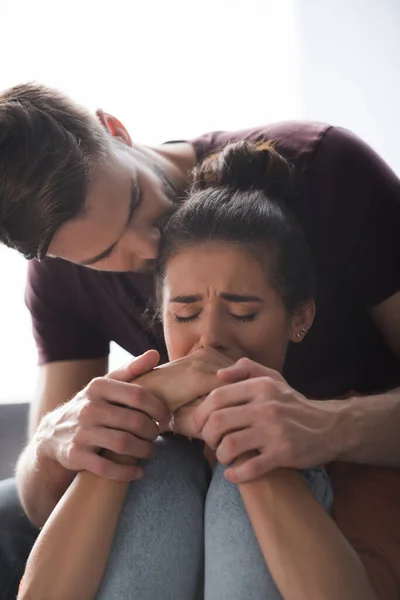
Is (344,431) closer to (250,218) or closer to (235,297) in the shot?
(235,297)

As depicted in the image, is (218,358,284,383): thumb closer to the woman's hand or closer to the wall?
the woman's hand

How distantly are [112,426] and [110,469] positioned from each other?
6 centimetres

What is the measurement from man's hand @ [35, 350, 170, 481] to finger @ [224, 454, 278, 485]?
0.46ft

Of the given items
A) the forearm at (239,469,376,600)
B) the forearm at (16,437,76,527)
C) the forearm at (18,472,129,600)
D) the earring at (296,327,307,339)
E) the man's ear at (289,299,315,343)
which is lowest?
the forearm at (16,437,76,527)

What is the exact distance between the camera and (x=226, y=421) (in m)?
0.91

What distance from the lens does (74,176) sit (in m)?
1.02

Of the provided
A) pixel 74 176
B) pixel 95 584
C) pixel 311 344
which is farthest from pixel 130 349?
pixel 95 584

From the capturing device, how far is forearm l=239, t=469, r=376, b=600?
797mm

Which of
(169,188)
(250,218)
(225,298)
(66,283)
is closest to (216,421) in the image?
(225,298)

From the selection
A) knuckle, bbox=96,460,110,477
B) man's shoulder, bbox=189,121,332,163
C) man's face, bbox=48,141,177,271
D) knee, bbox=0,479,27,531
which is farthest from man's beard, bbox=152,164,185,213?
knee, bbox=0,479,27,531

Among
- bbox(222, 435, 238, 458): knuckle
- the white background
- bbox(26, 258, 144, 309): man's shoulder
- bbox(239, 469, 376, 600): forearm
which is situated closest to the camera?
bbox(239, 469, 376, 600): forearm

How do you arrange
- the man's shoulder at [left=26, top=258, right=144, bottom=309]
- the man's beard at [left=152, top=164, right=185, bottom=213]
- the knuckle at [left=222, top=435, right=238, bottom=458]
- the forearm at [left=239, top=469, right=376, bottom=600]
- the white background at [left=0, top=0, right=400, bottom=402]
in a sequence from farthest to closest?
1. the white background at [left=0, top=0, right=400, bottom=402]
2. the man's shoulder at [left=26, top=258, right=144, bottom=309]
3. the man's beard at [left=152, top=164, right=185, bottom=213]
4. the knuckle at [left=222, top=435, right=238, bottom=458]
5. the forearm at [left=239, top=469, right=376, bottom=600]

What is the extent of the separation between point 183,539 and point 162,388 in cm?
21

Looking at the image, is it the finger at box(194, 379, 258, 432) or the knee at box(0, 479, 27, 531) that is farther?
the knee at box(0, 479, 27, 531)
